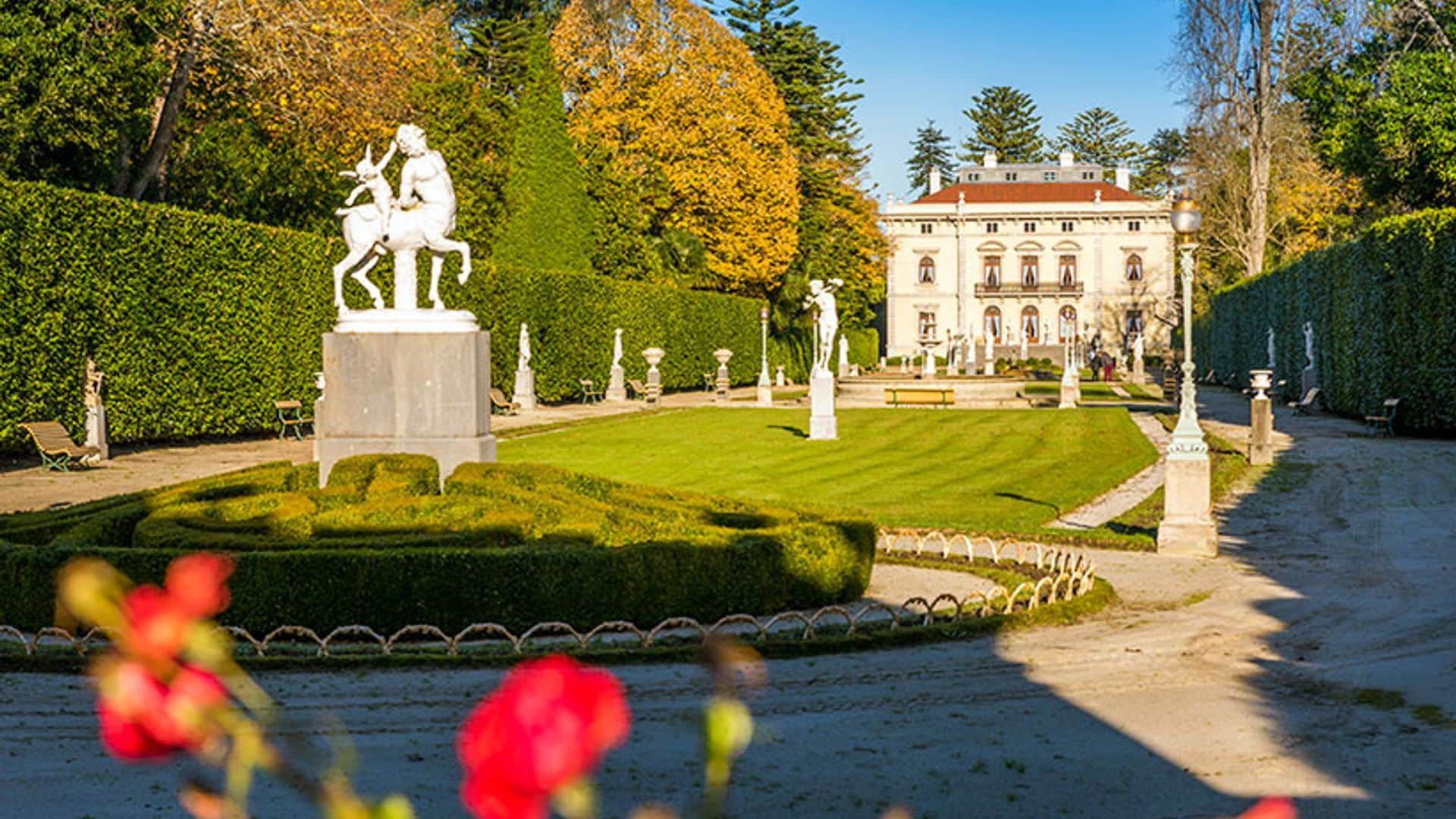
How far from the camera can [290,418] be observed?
28.9 m

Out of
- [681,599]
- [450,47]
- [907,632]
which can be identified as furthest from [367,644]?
[450,47]

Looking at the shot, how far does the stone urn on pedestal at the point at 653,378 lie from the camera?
42.0 m

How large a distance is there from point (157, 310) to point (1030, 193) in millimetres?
82310

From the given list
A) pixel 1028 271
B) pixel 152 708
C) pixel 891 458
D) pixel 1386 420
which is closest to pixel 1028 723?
pixel 152 708

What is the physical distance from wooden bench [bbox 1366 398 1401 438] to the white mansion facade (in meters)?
65.3

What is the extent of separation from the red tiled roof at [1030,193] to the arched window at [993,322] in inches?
296

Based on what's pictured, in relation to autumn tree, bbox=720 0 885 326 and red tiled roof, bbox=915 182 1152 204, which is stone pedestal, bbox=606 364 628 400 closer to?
autumn tree, bbox=720 0 885 326

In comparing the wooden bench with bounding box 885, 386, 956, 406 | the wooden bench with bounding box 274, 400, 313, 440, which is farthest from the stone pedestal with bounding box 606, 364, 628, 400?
the wooden bench with bounding box 274, 400, 313, 440

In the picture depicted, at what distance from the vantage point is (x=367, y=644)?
9.98m

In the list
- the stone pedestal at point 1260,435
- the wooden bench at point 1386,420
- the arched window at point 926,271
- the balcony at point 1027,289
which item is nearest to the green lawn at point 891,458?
the stone pedestal at point 1260,435

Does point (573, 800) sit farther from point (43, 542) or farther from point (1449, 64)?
point (1449, 64)

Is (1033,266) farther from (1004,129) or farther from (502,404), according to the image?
(502,404)

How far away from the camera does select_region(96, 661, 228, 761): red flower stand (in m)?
1.04

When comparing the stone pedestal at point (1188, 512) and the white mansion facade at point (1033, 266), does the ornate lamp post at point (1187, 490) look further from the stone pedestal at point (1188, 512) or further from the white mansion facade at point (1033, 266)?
the white mansion facade at point (1033, 266)
